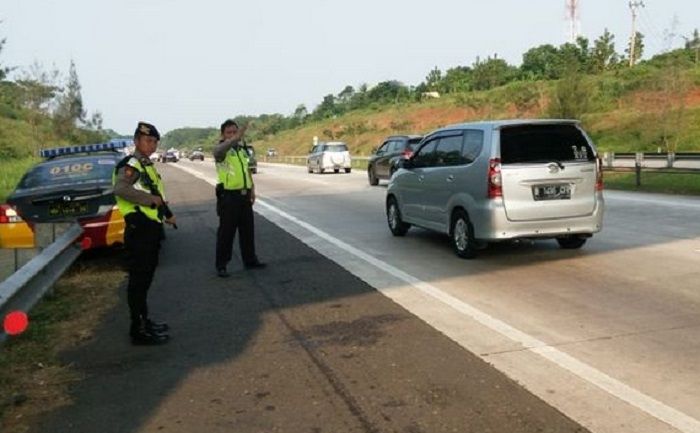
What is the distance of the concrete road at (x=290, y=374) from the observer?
4266mm

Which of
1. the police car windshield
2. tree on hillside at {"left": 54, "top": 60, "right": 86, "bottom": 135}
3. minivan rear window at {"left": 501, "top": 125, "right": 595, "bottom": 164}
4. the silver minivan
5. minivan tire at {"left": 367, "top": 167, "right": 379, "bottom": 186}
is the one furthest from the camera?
tree on hillside at {"left": 54, "top": 60, "right": 86, "bottom": 135}

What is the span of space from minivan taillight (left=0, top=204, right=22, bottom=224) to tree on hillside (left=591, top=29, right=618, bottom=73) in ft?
220

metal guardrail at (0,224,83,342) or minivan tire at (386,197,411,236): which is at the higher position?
metal guardrail at (0,224,83,342)

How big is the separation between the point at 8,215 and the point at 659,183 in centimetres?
1716

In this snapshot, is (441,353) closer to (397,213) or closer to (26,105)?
(397,213)

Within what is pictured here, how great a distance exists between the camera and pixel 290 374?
5109 mm

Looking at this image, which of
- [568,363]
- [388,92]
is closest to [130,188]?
[568,363]

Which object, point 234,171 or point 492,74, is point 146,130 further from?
point 492,74

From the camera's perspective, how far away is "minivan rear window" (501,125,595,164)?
902cm

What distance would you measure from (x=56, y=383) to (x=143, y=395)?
761 mm

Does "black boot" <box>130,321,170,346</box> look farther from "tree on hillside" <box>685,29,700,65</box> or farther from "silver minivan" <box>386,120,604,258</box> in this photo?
"tree on hillside" <box>685,29,700,65</box>

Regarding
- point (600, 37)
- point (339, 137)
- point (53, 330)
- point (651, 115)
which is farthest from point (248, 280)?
point (339, 137)

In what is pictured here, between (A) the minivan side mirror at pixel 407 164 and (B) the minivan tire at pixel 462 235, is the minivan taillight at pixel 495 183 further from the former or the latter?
(A) the minivan side mirror at pixel 407 164

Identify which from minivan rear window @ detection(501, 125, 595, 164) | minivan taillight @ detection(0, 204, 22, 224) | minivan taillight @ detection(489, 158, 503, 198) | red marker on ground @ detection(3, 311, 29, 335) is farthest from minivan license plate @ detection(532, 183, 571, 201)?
minivan taillight @ detection(0, 204, 22, 224)
